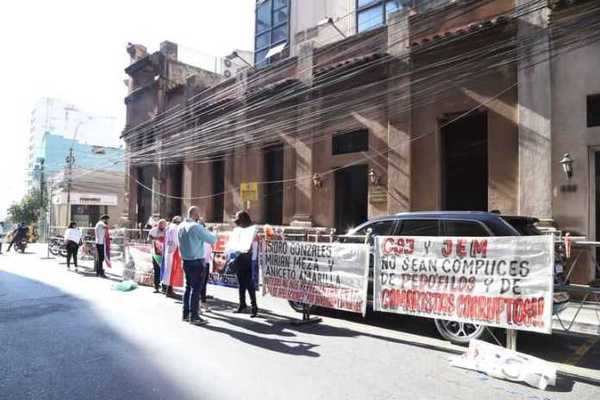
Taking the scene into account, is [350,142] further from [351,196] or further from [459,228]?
[459,228]

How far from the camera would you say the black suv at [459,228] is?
19.6 feet

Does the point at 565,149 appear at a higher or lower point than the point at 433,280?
higher

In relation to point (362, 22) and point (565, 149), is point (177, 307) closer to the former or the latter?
point (565, 149)

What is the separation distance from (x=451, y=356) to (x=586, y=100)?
7.87 m

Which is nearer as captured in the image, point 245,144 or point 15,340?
point 15,340

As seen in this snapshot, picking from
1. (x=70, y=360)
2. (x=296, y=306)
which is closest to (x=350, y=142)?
(x=296, y=306)

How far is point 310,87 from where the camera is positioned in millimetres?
15711

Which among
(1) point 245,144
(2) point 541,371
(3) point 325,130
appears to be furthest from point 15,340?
(1) point 245,144

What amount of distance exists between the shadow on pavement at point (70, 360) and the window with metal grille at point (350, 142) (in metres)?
9.39

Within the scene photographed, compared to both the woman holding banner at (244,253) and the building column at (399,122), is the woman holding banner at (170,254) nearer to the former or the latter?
the woman holding banner at (244,253)

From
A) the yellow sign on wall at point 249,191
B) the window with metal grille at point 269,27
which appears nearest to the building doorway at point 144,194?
the window with metal grille at point 269,27

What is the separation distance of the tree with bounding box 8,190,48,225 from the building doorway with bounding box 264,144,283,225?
3752cm

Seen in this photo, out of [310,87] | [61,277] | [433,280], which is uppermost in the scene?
[310,87]

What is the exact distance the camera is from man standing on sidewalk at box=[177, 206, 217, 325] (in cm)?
731
